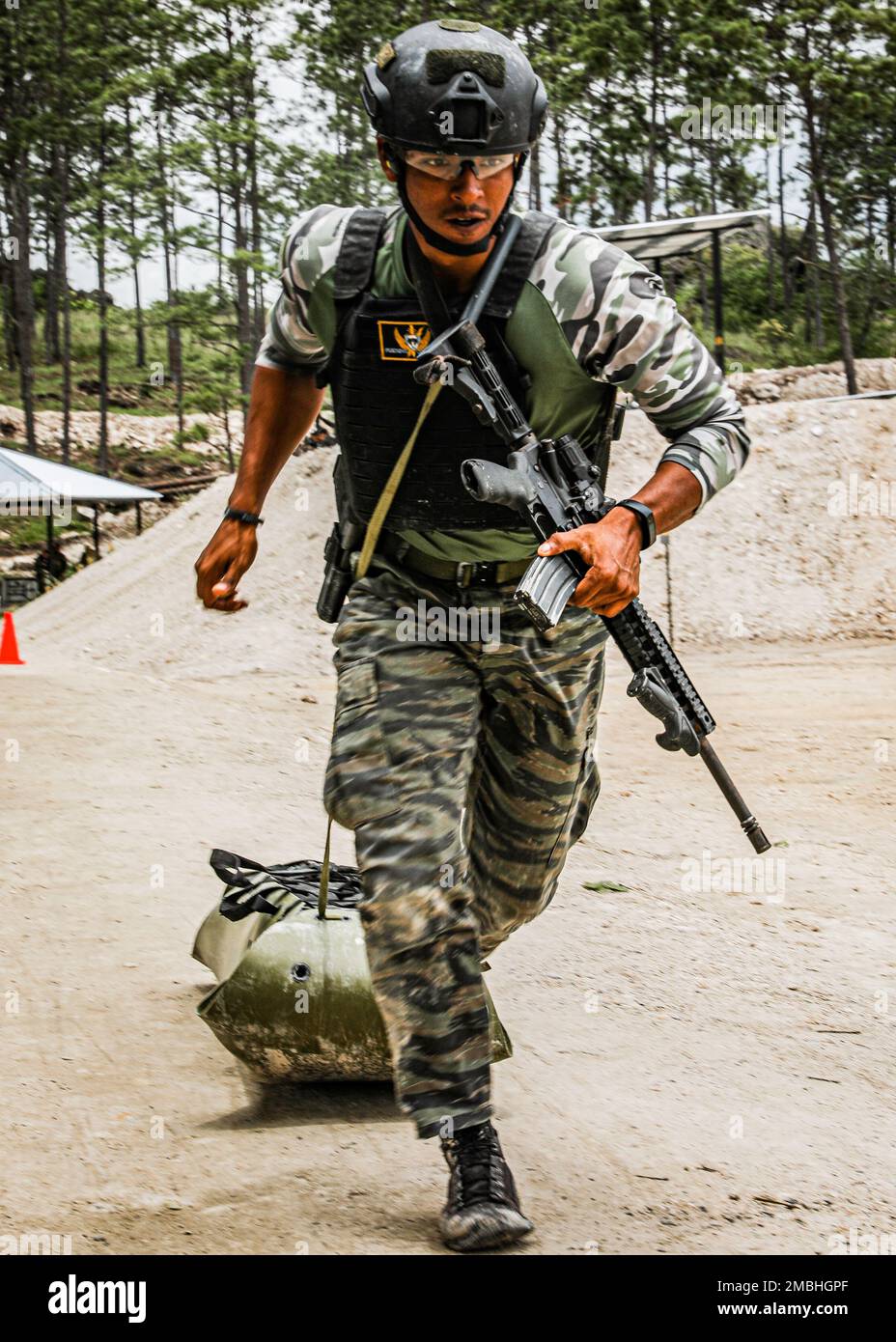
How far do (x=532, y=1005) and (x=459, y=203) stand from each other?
8.09ft

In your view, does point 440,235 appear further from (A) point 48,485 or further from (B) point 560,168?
(B) point 560,168

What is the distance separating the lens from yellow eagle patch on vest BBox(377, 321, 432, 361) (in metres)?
2.87

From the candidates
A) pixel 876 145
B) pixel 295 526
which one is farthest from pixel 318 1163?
pixel 876 145

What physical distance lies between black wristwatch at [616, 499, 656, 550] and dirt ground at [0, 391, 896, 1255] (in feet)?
4.19

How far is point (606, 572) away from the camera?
257cm

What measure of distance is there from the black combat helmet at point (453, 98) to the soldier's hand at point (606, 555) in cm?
61

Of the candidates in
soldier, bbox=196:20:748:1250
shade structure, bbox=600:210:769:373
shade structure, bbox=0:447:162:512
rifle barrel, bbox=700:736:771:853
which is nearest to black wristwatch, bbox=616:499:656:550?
soldier, bbox=196:20:748:1250

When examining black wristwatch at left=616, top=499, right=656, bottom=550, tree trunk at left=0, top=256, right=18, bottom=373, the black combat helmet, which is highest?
tree trunk at left=0, top=256, right=18, bottom=373

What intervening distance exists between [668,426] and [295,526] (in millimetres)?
16410

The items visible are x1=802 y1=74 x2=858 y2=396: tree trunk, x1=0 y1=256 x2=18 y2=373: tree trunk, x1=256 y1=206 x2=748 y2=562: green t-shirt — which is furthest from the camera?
x1=0 y1=256 x2=18 y2=373: tree trunk

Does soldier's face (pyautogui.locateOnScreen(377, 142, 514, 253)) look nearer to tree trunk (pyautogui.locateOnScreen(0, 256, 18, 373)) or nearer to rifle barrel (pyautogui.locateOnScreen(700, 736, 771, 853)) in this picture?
rifle barrel (pyautogui.locateOnScreen(700, 736, 771, 853))

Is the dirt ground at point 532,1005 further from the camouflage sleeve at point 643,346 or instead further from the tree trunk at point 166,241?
the tree trunk at point 166,241

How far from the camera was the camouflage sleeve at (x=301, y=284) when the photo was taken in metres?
2.97

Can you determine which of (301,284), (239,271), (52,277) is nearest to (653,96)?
(239,271)
